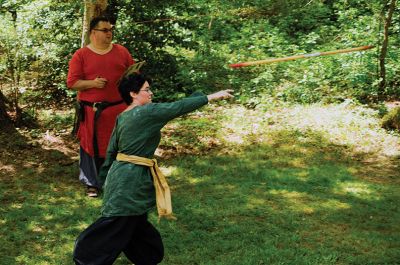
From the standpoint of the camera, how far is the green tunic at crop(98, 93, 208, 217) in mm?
3219

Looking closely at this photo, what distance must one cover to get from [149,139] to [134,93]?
0.34 metres

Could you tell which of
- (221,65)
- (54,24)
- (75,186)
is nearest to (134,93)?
(75,186)

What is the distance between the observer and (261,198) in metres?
5.70

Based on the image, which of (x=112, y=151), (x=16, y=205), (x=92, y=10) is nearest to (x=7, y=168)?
(x=16, y=205)

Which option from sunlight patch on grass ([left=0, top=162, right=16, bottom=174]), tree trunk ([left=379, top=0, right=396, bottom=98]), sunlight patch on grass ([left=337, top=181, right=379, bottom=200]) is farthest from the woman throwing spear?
tree trunk ([left=379, top=0, right=396, bottom=98])

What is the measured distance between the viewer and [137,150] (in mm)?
3330

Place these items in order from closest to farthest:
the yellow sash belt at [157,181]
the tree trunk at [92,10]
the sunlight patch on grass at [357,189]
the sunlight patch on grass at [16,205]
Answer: the yellow sash belt at [157,181]
the sunlight patch on grass at [16,205]
the sunlight patch on grass at [357,189]
the tree trunk at [92,10]

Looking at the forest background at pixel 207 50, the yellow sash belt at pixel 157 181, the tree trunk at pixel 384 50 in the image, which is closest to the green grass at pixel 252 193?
the forest background at pixel 207 50

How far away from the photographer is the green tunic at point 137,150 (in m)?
3.22

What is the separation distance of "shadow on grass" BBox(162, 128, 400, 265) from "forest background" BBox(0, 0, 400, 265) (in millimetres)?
20

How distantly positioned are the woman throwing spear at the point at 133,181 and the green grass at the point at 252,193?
1.03 metres

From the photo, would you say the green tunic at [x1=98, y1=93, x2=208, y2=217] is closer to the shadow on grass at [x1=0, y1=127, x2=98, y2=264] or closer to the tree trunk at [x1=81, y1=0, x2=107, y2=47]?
the shadow on grass at [x1=0, y1=127, x2=98, y2=264]

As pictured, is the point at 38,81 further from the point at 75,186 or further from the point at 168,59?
the point at 75,186

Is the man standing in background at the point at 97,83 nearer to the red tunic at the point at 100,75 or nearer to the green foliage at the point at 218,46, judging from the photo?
the red tunic at the point at 100,75
